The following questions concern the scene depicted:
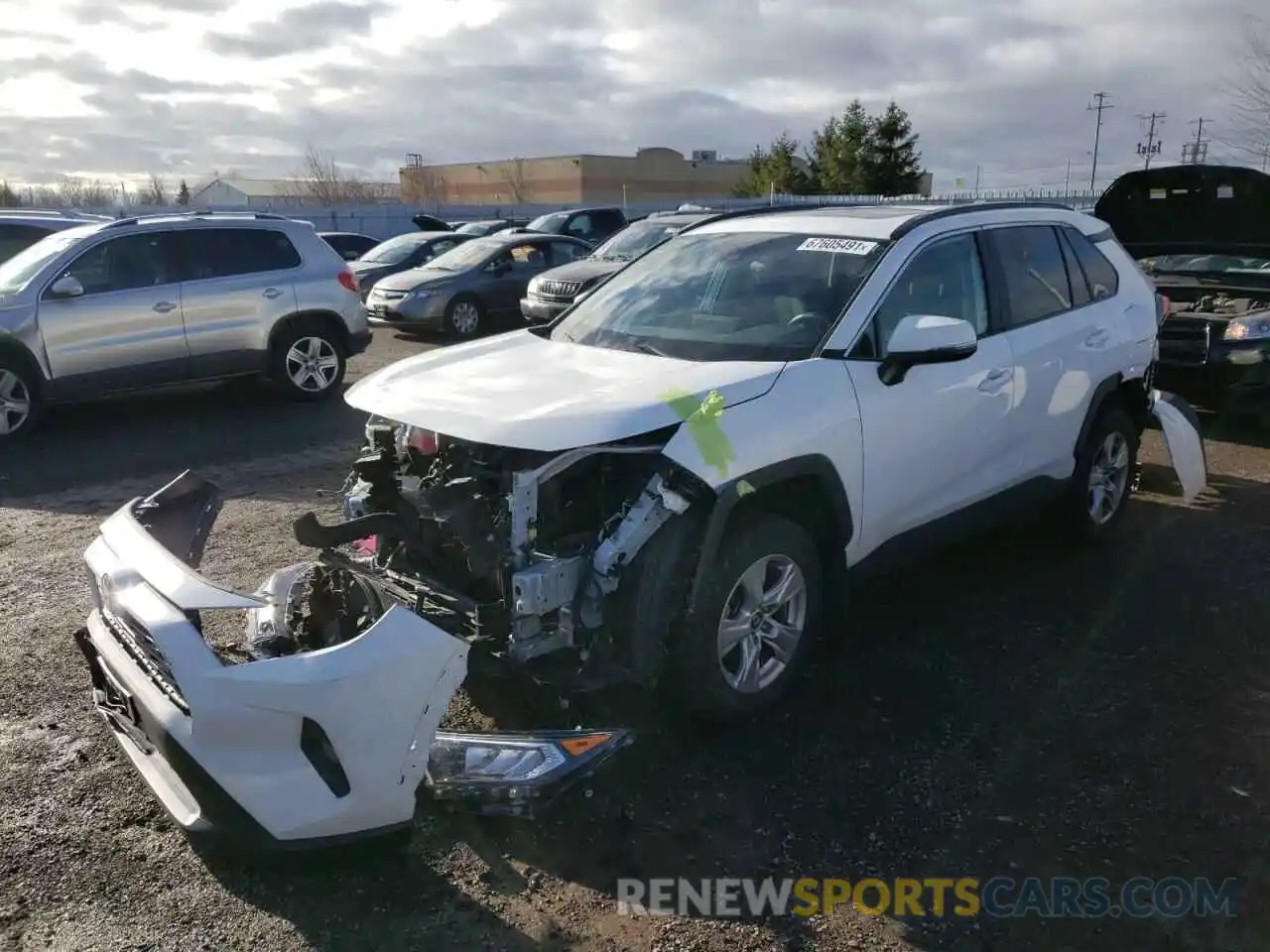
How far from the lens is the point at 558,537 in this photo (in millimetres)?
3389

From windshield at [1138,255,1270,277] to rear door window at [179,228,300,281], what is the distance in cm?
811

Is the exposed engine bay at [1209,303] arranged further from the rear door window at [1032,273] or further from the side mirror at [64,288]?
the side mirror at [64,288]

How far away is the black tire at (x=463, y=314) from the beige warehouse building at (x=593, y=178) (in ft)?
212

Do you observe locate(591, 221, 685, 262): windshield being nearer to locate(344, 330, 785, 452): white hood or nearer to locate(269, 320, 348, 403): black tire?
locate(269, 320, 348, 403): black tire

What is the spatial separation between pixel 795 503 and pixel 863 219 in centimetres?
151

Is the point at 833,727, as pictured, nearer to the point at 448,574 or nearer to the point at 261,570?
the point at 448,574

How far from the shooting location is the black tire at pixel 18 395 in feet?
27.3

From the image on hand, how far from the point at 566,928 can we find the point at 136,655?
1521mm

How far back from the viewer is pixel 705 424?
335cm

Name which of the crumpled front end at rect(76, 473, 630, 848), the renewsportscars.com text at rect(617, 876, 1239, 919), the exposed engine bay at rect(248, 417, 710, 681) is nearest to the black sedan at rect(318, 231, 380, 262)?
the exposed engine bay at rect(248, 417, 710, 681)

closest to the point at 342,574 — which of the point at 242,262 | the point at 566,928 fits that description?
the point at 566,928

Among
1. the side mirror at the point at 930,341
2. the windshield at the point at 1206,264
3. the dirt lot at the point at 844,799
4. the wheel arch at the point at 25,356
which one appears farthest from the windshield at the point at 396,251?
the side mirror at the point at 930,341

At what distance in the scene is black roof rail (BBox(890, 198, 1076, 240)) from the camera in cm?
433

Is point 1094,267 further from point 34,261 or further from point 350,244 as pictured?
point 350,244
